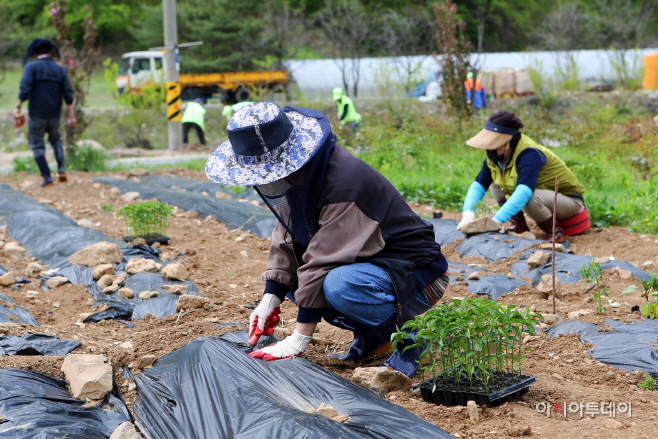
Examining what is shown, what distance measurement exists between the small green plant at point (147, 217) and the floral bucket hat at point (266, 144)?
7.60ft

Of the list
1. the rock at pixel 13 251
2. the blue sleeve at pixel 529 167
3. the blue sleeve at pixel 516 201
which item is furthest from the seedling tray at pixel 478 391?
the rock at pixel 13 251

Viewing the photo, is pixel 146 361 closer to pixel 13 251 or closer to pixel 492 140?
pixel 13 251

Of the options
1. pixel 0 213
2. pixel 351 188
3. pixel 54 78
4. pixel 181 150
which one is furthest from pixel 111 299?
pixel 181 150

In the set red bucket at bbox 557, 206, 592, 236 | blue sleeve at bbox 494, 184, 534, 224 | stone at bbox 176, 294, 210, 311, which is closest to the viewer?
stone at bbox 176, 294, 210, 311

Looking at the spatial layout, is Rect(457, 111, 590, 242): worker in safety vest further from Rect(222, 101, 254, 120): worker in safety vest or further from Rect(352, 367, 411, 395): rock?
Rect(222, 101, 254, 120): worker in safety vest

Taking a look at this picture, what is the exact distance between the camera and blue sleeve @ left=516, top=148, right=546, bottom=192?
4.09m

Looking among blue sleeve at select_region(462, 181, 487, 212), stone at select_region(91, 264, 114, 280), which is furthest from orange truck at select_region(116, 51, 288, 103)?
stone at select_region(91, 264, 114, 280)

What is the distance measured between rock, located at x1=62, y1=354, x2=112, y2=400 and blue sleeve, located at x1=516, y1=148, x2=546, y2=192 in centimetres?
299

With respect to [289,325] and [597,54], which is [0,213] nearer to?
[289,325]

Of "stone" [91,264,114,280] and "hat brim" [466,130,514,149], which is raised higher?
"hat brim" [466,130,514,149]

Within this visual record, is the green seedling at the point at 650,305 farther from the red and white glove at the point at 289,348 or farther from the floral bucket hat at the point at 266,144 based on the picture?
the floral bucket hat at the point at 266,144

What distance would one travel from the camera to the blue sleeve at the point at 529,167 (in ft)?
13.4

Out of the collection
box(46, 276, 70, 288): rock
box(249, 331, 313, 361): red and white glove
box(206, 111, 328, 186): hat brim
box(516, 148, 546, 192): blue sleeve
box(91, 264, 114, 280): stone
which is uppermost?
box(206, 111, 328, 186): hat brim

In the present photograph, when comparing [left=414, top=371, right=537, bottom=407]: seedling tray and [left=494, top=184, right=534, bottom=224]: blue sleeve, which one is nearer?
[left=414, top=371, right=537, bottom=407]: seedling tray
